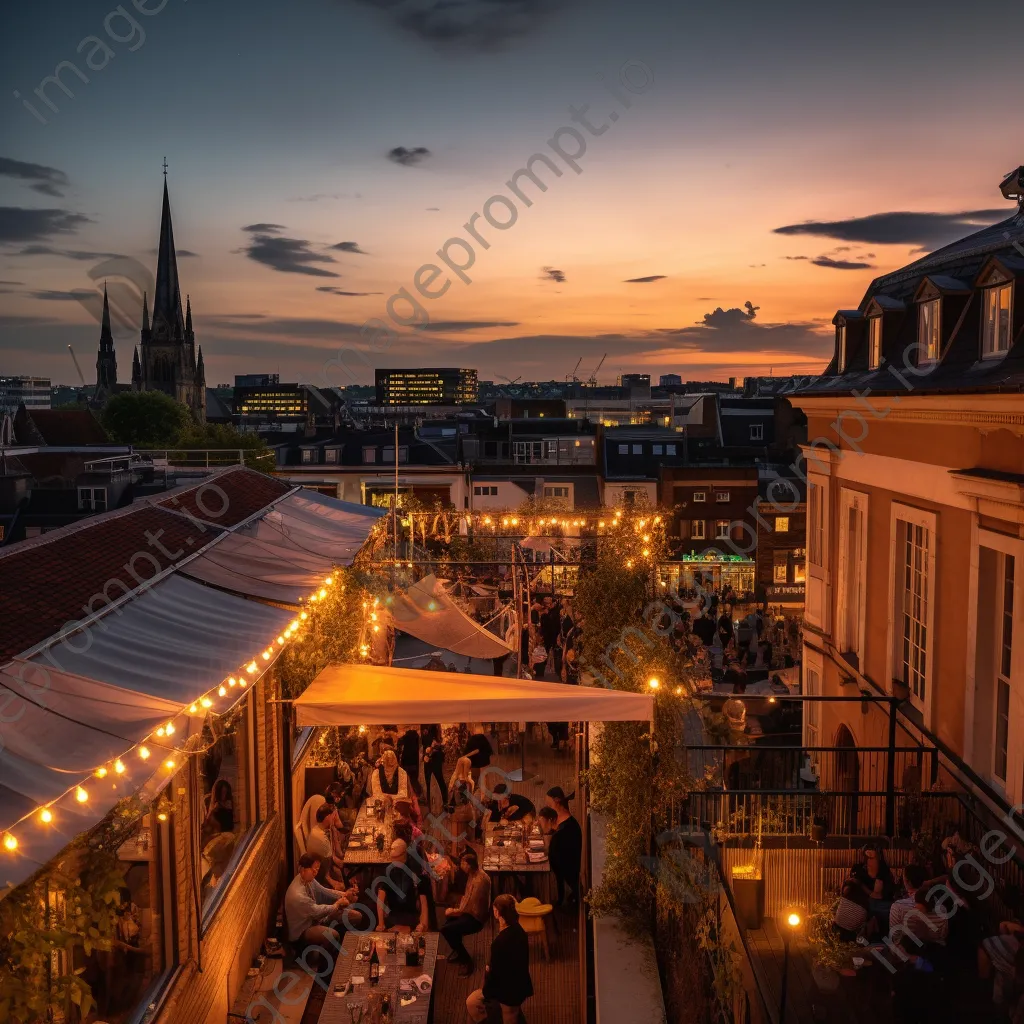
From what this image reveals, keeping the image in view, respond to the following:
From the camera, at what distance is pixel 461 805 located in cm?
1195

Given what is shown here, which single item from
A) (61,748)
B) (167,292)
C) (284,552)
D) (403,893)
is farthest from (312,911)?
(167,292)

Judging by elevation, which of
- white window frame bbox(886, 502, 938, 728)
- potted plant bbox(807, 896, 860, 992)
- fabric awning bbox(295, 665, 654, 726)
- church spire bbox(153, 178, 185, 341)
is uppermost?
church spire bbox(153, 178, 185, 341)

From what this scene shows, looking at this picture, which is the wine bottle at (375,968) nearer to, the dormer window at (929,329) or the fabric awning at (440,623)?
the dormer window at (929,329)

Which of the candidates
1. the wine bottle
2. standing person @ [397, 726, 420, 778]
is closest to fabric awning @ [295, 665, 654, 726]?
the wine bottle

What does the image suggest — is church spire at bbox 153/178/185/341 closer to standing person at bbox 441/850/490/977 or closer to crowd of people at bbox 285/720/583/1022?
crowd of people at bbox 285/720/583/1022

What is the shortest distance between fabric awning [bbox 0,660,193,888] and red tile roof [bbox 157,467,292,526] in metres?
7.19

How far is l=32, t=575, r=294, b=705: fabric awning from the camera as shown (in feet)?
20.6

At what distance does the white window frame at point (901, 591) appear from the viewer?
31.6 ft

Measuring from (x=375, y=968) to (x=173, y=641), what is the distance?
3.40 metres

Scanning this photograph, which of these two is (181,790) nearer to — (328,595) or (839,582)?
(328,595)

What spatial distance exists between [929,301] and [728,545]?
3610cm

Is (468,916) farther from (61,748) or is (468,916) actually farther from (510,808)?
(61,748)

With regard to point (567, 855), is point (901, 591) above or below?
above

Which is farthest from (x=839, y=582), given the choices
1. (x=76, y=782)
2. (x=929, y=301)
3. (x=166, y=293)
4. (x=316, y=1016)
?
(x=166, y=293)
